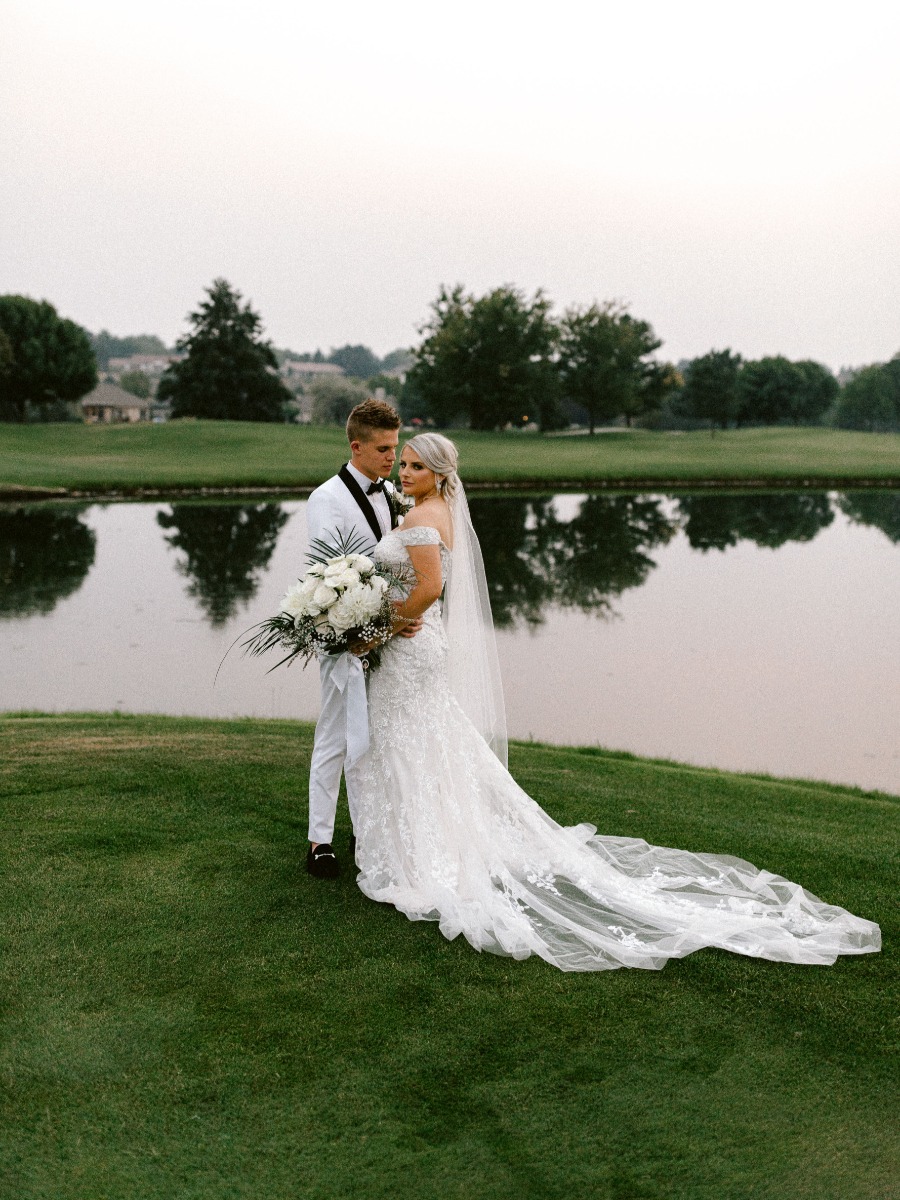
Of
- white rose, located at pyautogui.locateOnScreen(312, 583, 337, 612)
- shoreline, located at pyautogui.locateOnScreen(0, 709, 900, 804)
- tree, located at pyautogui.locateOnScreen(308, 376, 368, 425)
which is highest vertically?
tree, located at pyautogui.locateOnScreen(308, 376, 368, 425)

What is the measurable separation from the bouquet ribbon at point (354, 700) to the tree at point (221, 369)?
79.5 metres

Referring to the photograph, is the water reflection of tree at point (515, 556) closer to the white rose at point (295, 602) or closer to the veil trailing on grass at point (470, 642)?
the veil trailing on grass at point (470, 642)

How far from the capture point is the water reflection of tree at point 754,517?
2948 centimetres

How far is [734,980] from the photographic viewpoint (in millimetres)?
4773

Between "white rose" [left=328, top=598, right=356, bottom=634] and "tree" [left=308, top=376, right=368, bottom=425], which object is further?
"tree" [left=308, top=376, right=368, bottom=425]

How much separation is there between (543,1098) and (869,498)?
140ft

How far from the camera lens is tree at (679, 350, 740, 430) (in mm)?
85500

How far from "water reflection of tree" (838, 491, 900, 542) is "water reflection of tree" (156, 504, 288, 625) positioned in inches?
704

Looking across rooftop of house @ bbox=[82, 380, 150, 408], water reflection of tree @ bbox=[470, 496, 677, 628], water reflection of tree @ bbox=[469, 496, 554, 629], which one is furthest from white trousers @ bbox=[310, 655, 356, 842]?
rooftop of house @ bbox=[82, 380, 150, 408]

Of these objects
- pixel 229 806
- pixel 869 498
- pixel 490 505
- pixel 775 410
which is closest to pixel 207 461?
pixel 490 505

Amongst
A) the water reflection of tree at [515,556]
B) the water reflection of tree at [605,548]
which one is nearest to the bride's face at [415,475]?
the water reflection of tree at [515,556]

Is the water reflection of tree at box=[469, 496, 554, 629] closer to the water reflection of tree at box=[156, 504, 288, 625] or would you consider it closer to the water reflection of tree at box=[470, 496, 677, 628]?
the water reflection of tree at box=[470, 496, 677, 628]

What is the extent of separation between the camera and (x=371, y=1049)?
418 cm

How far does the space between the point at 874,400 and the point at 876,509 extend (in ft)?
269
